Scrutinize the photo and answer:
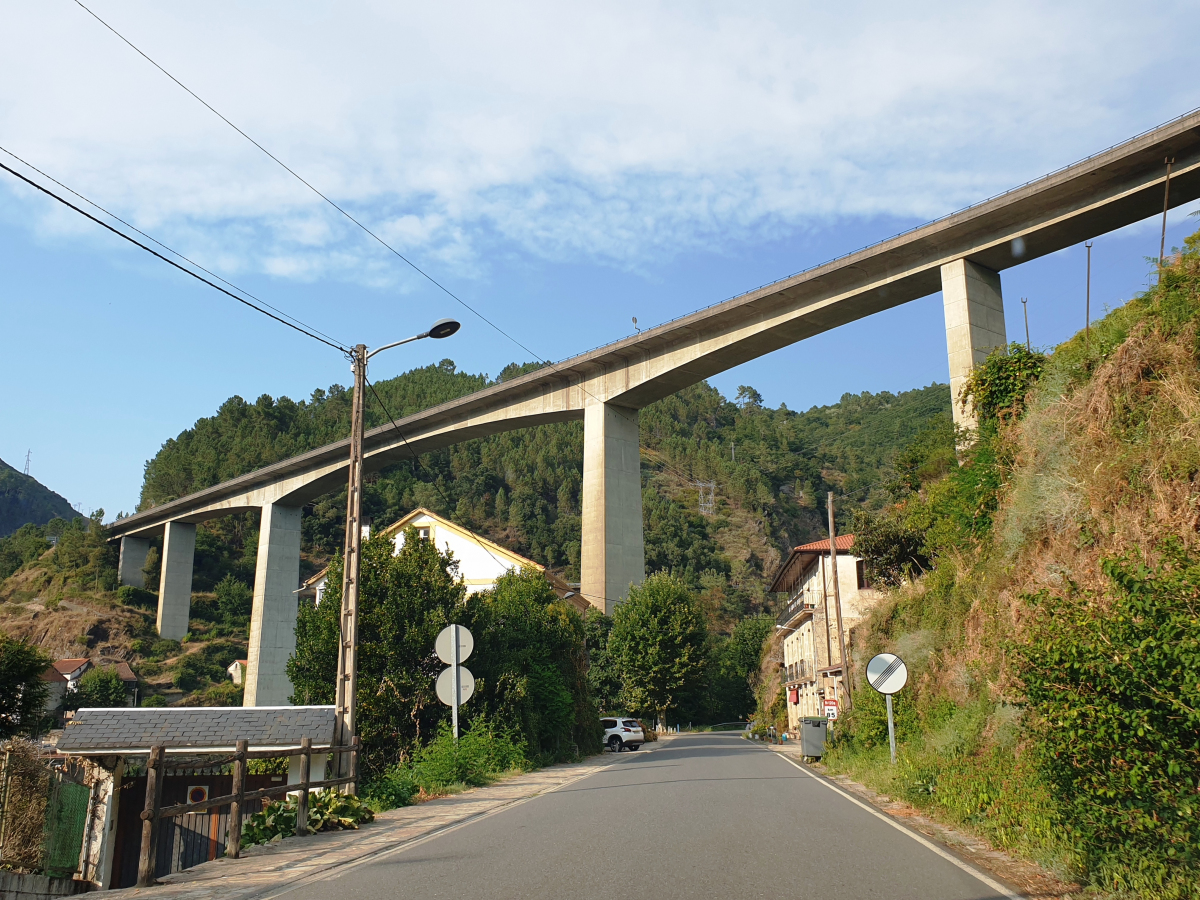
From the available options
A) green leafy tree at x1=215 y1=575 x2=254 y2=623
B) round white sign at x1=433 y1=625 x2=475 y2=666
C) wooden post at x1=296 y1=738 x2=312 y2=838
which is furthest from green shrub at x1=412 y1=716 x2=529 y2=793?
green leafy tree at x1=215 y1=575 x2=254 y2=623

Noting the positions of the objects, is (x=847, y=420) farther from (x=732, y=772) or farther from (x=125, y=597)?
(x=732, y=772)

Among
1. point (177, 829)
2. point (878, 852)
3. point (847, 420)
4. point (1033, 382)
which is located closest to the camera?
point (878, 852)

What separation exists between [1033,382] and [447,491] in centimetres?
10651

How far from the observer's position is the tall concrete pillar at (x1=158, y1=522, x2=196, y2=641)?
76.3 metres

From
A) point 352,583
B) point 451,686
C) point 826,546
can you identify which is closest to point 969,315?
point 826,546

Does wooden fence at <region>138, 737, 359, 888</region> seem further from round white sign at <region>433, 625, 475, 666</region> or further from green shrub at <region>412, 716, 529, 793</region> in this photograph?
green shrub at <region>412, 716, 529, 793</region>

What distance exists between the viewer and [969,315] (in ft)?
96.9

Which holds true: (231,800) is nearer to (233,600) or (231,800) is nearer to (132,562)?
(233,600)

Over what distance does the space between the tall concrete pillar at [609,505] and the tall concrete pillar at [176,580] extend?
4598 cm

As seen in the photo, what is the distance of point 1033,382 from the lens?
63.3ft

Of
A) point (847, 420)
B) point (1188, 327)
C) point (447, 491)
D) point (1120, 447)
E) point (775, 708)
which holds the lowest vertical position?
point (775, 708)

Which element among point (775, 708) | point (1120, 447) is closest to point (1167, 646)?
point (1120, 447)

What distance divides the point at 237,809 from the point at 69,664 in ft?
233

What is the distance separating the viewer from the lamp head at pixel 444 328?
14680 mm
